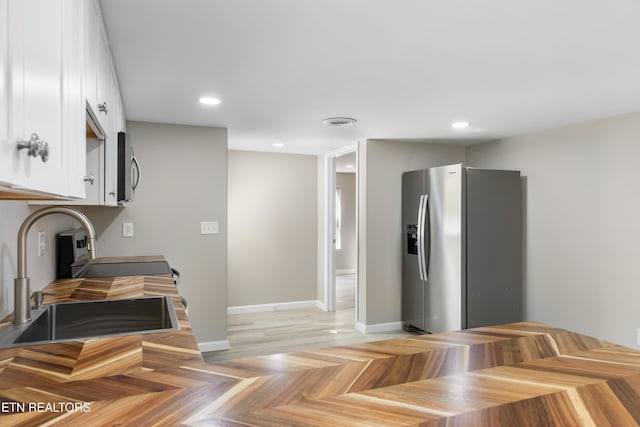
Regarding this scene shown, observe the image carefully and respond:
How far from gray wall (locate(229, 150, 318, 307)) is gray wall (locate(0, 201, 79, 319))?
2849 millimetres

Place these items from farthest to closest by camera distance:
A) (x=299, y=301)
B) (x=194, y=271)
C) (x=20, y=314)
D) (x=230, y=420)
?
(x=299, y=301), (x=194, y=271), (x=20, y=314), (x=230, y=420)

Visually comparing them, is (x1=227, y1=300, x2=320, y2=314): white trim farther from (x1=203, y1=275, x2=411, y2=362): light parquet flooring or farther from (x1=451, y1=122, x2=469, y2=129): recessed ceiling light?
(x1=451, y1=122, x2=469, y2=129): recessed ceiling light

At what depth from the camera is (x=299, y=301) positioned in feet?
17.7

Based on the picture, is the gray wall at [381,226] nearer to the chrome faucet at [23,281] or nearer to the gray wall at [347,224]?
the chrome faucet at [23,281]

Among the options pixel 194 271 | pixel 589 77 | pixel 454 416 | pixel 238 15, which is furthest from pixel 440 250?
pixel 454 416

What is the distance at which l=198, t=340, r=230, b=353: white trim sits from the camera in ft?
12.1

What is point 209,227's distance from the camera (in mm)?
3697

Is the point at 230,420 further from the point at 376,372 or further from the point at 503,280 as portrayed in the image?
the point at 503,280

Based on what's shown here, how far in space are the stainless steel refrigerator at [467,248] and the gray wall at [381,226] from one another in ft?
1.12

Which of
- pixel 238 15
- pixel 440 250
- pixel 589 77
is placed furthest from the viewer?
pixel 440 250

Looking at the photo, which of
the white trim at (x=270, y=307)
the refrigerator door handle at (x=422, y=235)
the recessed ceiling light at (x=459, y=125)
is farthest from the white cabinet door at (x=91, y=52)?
the white trim at (x=270, y=307)

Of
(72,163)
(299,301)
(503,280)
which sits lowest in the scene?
(299,301)

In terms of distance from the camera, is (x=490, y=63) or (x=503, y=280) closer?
(x=490, y=63)

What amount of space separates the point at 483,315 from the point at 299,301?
2500mm
